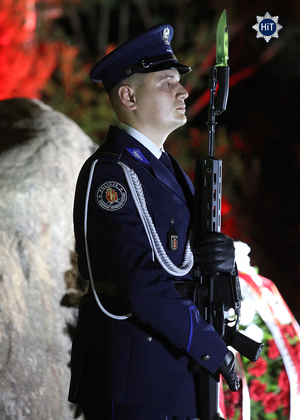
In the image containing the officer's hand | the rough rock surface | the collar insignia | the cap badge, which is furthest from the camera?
the rough rock surface

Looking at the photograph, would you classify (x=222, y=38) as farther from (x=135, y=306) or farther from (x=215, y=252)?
(x=135, y=306)

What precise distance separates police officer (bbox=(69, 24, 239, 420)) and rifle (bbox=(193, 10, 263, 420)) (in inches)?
1.8

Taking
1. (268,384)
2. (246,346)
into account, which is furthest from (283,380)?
(246,346)

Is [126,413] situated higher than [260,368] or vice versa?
[126,413]

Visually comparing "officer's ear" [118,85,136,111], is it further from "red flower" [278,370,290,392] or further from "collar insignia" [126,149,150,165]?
"red flower" [278,370,290,392]

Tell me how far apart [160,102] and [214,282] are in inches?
26.3

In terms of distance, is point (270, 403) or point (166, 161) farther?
point (270, 403)

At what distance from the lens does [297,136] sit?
25.1 feet

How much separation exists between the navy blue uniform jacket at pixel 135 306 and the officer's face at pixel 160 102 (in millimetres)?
107

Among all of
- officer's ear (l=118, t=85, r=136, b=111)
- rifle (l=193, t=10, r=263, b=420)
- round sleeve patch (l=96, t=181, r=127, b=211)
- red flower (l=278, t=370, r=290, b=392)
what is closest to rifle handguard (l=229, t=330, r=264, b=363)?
rifle (l=193, t=10, r=263, b=420)

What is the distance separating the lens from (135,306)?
59.6 inches

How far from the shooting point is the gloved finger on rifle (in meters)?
1.69

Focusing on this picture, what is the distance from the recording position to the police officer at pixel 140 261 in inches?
60.8

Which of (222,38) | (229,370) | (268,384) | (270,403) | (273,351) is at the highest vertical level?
(222,38)
